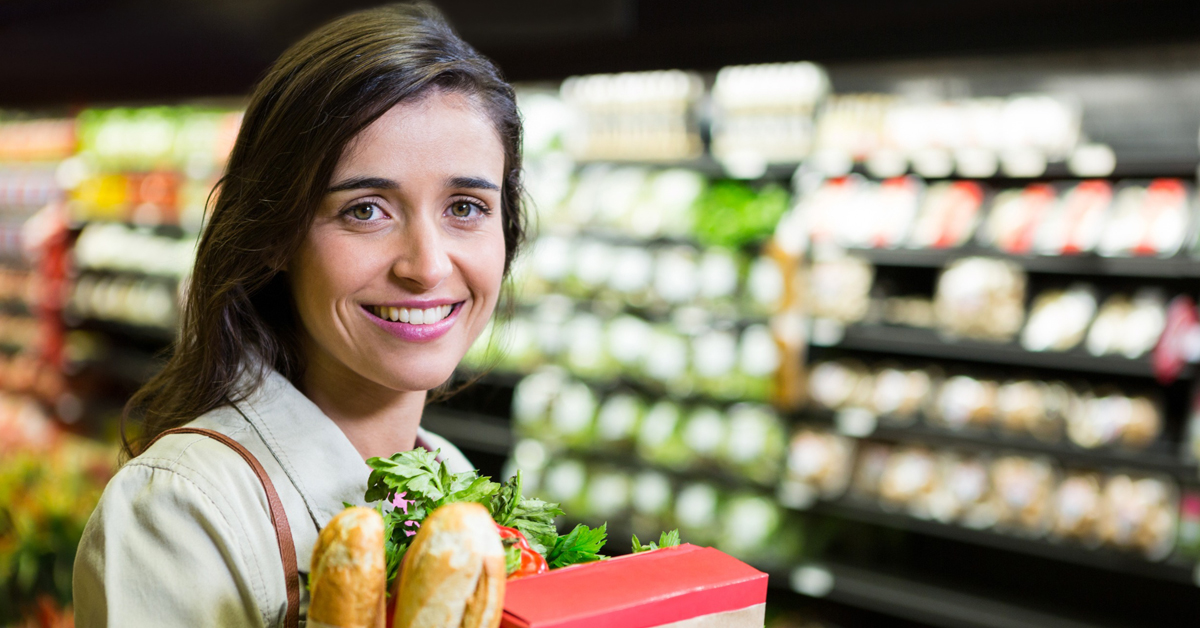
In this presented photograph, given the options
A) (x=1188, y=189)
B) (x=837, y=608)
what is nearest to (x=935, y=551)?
(x=837, y=608)

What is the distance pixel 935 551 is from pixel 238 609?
3.83m

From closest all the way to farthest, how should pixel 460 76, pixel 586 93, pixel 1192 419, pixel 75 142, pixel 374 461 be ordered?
pixel 374 461 → pixel 460 76 → pixel 1192 419 → pixel 586 93 → pixel 75 142

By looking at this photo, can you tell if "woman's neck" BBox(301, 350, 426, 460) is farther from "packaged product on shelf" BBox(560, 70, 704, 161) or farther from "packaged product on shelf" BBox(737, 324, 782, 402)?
"packaged product on shelf" BBox(560, 70, 704, 161)

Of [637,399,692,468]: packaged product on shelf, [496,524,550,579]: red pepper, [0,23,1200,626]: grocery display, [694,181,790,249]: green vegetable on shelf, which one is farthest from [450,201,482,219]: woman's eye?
[637,399,692,468]: packaged product on shelf

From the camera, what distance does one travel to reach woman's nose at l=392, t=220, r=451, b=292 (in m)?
→ 1.01

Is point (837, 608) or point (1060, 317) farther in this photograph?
point (837, 608)

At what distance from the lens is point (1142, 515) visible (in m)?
3.40

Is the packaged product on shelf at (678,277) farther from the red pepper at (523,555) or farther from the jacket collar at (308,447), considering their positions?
the red pepper at (523,555)

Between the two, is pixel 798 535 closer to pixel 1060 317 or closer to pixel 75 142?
pixel 1060 317

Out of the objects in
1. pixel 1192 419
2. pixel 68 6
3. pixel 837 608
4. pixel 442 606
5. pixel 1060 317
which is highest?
pixel 68 6

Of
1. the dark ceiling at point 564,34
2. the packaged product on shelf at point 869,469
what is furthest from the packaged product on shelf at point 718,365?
the dark ceiling at point 564,34

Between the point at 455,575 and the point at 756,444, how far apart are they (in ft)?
12.0

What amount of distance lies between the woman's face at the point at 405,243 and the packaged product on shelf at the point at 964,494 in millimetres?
3219

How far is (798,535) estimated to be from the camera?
14.0ft
